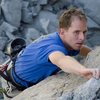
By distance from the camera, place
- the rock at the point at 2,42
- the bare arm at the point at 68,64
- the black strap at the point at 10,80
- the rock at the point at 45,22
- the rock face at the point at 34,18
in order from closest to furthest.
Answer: the bare arm at the point at 68,64 → the black strap at the point at 10,80 → the rock at the point at 2,42 → the rock face at the point at 34,18 → the rock at the point at 45,22

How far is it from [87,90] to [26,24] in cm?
1123

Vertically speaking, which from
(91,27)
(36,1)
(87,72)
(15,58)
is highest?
(87,72)

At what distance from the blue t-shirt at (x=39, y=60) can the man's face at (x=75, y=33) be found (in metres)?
0.08

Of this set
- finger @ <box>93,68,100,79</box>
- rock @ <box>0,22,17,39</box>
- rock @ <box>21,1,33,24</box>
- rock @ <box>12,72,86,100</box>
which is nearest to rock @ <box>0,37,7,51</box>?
rock @ <box>0,22,17,39</box>

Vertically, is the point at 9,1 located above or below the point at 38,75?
below

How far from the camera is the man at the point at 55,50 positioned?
411 cm

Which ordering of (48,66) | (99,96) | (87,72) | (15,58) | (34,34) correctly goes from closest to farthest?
(99,96)
(87,72)
(48,66)
(15,58)
(34,34)

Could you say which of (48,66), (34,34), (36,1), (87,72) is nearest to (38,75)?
(48,66)

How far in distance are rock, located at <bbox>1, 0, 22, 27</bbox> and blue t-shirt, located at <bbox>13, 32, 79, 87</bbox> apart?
9.06 meters

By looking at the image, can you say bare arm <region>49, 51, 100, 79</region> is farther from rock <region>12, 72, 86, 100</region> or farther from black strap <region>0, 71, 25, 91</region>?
black strap <region>0, 71, 25, 91</region>

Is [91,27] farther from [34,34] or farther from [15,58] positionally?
[15,58]

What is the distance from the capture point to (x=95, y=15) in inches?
597

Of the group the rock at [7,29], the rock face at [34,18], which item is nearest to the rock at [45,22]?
the rock face at [34,18]

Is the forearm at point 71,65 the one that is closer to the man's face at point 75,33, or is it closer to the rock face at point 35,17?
the man's face at point 75,33
